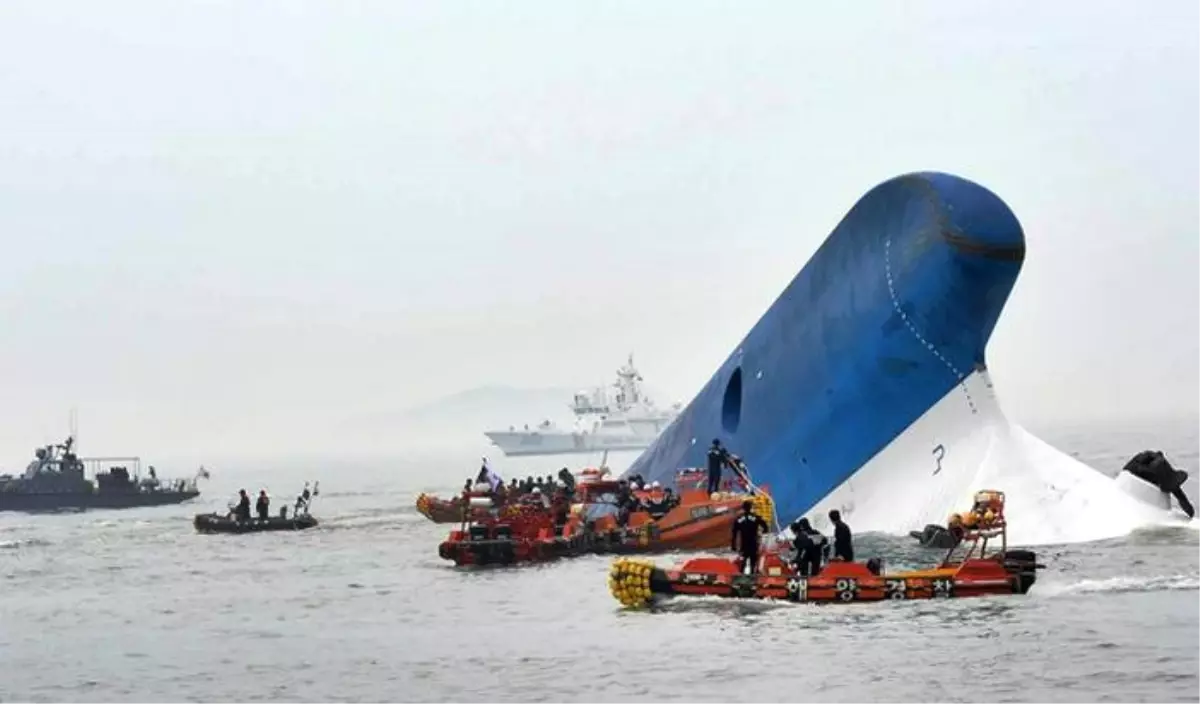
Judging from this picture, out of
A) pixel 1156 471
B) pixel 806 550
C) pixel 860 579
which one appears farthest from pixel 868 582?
pixel 1156 471

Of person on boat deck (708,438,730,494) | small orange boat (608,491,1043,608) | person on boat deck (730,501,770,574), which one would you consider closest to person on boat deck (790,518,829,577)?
small orange boat (608,491,1043,608)

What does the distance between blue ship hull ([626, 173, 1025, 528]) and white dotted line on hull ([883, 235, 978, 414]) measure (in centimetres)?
4

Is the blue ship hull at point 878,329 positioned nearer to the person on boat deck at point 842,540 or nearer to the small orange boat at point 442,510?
the person on boat deck at point 842,540

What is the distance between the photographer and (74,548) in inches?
2589

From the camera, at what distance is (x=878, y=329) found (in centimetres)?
4244

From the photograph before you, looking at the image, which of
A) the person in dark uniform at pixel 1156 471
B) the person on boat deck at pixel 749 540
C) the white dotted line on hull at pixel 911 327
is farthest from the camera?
the white dotted line on hull at pixel 911 327

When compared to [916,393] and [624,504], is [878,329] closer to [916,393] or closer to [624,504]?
[916,393]

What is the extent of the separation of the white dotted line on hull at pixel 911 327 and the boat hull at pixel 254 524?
36419 millimetres

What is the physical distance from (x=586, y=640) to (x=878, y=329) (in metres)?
15.6

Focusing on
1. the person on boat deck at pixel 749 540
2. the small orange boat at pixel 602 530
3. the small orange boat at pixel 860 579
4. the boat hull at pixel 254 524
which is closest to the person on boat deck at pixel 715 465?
the small orange boat at pixel 602 530

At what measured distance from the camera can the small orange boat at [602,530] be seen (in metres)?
44.6

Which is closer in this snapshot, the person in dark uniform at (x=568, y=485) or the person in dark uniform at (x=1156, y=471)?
the person in dark uniform at (x=1156, y=471)

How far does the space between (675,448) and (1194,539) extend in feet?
77.4

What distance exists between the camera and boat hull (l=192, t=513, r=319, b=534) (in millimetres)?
71000
